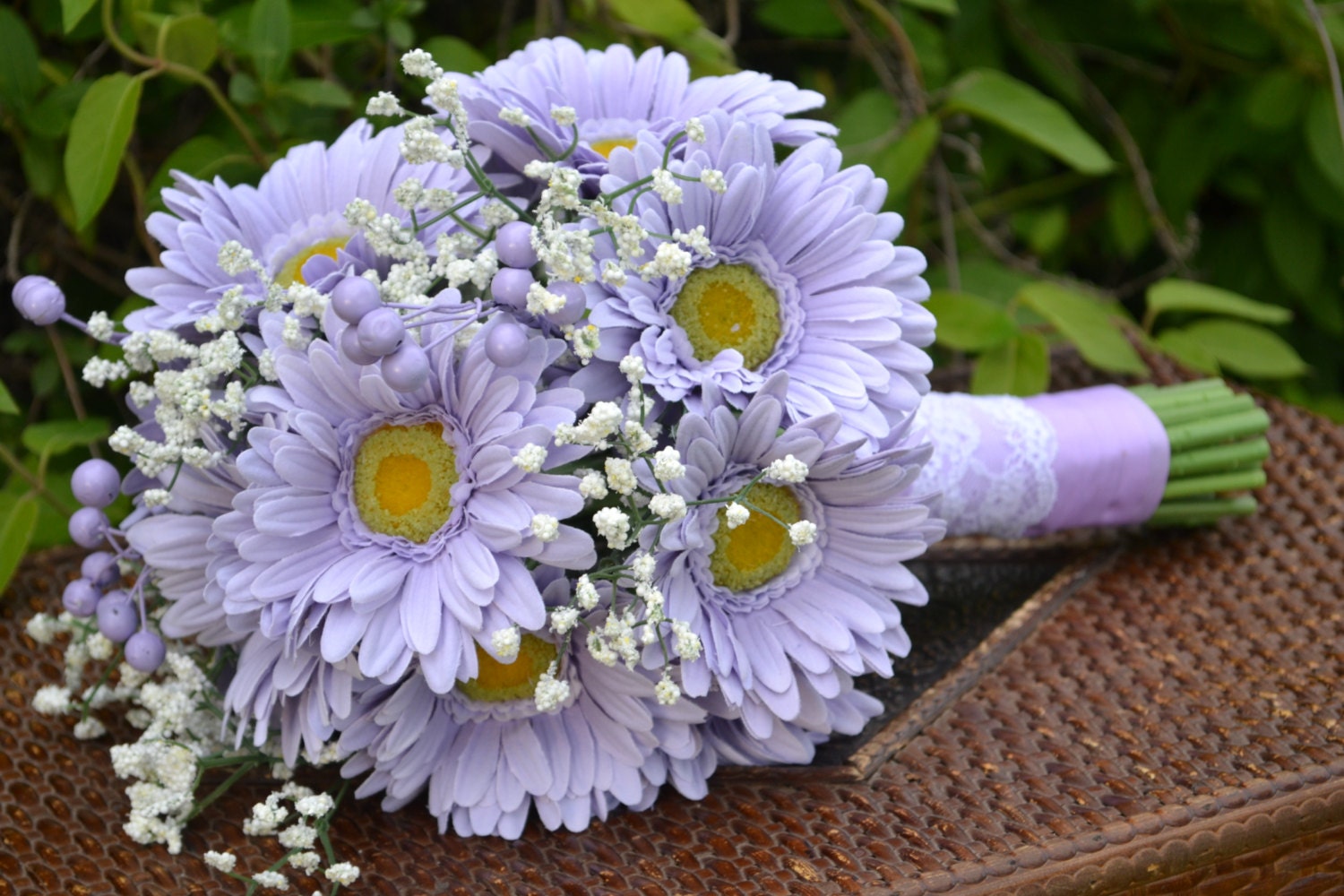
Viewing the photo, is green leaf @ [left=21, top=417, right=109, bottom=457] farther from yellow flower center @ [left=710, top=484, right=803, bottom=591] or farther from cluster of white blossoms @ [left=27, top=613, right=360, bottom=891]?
yellow flower center @ [left=710, top=484, right=803, bottom=591]

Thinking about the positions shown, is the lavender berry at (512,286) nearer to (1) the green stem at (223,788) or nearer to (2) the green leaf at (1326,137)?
→ (1) the green stem at (223,788)

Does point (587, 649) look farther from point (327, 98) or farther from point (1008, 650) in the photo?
point (327, 98)

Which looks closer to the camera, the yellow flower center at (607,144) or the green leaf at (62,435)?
the yellow flower center at (607,144)

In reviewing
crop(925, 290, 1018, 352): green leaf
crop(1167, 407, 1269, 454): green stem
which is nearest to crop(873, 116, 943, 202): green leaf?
crop(925, 290, 1018, 352): green leaf

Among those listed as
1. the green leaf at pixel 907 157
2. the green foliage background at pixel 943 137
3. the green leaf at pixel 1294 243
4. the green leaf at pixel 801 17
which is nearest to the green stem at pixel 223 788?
the green foliage background at pixel 943 137

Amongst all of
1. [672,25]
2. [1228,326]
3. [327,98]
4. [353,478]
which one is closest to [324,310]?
[353,478]

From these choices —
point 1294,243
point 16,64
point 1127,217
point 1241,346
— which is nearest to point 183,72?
point 16,64
